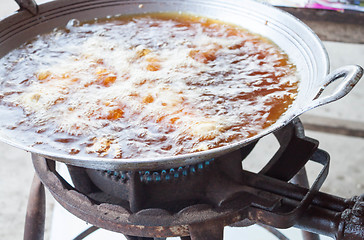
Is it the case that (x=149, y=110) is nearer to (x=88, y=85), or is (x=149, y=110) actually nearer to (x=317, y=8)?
(x=88, y=85)

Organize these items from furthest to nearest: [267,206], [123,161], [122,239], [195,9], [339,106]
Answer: [339,106], [122,239], [195,9], [267,206], [123,161]

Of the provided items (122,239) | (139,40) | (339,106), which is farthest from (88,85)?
(339,106)

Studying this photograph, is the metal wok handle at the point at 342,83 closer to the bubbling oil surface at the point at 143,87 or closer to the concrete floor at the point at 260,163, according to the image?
the bubbling oil surface at the point at 143,87

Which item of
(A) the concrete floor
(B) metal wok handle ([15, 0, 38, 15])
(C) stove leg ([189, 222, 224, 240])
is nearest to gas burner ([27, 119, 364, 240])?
(C) stove leg ([189, 222, 224, 240])

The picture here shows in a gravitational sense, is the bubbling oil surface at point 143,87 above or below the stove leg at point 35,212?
above

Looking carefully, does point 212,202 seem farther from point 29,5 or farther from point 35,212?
point 29,5

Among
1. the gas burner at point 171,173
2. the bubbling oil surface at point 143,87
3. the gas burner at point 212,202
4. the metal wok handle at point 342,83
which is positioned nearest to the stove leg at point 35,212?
the gas burner at point 212,202
